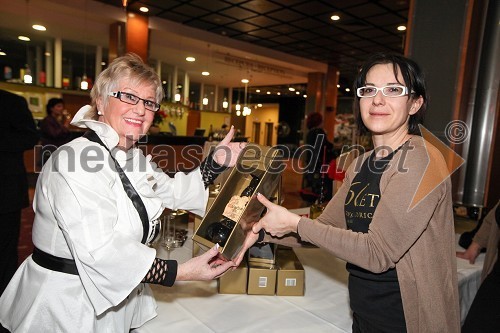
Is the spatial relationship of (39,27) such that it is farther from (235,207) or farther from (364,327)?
(364,327)

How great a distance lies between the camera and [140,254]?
0.94 meters

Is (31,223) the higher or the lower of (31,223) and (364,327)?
the lower

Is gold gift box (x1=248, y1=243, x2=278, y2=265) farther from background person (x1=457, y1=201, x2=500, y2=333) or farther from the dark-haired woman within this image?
background person (x1=457, y1=201, x2=500, y2=333)

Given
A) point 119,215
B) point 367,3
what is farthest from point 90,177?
point 367,3

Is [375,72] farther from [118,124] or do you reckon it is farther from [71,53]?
[71,53]

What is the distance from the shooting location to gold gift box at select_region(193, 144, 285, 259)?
46.0 inches

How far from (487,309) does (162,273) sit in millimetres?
1395

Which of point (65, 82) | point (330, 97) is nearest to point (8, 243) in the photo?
point (65, 82)

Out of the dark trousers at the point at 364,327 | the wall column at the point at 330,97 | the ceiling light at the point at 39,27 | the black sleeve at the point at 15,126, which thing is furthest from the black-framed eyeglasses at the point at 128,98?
the wall column at the point at 330,97

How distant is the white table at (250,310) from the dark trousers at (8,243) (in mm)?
1413

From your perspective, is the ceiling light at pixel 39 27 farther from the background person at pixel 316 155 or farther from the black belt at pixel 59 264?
the black belt at pixel 59 264

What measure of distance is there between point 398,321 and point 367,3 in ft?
20.5

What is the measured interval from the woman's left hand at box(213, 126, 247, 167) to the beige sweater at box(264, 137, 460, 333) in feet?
1.70

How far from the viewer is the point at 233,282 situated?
136 cm
